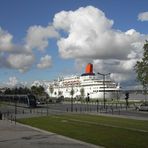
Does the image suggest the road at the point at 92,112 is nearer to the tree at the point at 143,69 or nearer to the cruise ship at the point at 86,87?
the tree at the point at 143,69

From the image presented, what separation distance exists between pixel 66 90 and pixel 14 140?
156078 mm

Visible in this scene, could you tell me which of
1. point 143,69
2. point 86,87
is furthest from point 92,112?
point 86,87

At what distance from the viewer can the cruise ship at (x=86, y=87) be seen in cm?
15062

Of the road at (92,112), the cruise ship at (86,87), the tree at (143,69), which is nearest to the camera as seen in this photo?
the tree at (143,69)

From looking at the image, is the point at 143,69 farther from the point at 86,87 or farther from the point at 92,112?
the point at 86,87

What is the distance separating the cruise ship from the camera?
151m

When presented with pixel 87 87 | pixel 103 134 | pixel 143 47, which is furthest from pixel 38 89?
pixel 103 134

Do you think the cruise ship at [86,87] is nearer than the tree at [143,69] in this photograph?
No

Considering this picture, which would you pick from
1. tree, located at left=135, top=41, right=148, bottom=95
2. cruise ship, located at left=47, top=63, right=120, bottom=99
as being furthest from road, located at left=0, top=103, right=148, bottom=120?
cruise ship, located at left=47, top=63, right=120, bottom=99

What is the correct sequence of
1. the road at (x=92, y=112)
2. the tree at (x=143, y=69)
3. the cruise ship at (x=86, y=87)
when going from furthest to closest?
the cruise ship at (x=86, y=87), the road at (x=92, y=112), the tree at (x=143, y=69)

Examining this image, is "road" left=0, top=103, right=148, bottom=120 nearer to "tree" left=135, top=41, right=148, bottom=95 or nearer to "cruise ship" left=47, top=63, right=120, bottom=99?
"tree" left=135, top=41, right=148, bottom=95

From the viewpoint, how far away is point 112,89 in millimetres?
150625

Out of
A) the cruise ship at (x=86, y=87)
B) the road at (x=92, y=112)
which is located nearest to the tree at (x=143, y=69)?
the road at (x=92, y=112)

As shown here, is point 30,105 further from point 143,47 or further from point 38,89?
point 38,89
